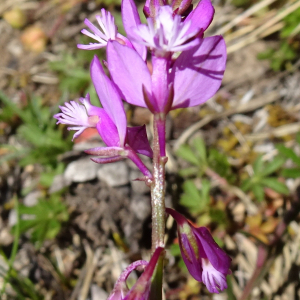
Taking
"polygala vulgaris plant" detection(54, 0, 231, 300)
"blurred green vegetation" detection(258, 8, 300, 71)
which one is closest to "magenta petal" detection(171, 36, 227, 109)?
"polygala vulgaris plant" detection(54, 0, 231, 300)

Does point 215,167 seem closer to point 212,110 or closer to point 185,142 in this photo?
point 185,142

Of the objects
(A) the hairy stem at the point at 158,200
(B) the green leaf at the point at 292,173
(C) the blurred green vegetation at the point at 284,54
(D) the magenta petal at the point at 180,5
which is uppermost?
(C) the blurred green vegetation at the point at 284,54

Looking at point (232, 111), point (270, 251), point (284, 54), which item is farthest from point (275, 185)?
point (284, 54)

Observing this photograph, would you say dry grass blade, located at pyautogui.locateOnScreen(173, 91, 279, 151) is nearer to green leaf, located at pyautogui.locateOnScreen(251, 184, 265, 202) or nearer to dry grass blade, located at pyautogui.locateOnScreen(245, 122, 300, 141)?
dry grass blade, located at pyautogui.locateOnScreen(245, 122, 300, 141)

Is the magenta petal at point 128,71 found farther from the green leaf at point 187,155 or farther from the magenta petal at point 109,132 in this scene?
the green leaf at point 187,155

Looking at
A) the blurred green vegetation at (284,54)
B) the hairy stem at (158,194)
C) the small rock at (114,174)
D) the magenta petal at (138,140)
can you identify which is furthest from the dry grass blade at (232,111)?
the hairy stem at (158,194)

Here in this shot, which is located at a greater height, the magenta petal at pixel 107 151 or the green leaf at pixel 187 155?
the green leaf at pixel 187 155

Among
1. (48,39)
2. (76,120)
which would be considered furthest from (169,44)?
(48,39)

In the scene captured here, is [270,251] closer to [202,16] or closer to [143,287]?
[143,287]

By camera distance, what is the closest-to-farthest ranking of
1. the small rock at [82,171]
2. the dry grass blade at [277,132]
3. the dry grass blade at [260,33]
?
1. the small rock at [82,171]
2. the dry grass blade at [277,132]
3. the dry grass blade at [260,33]
